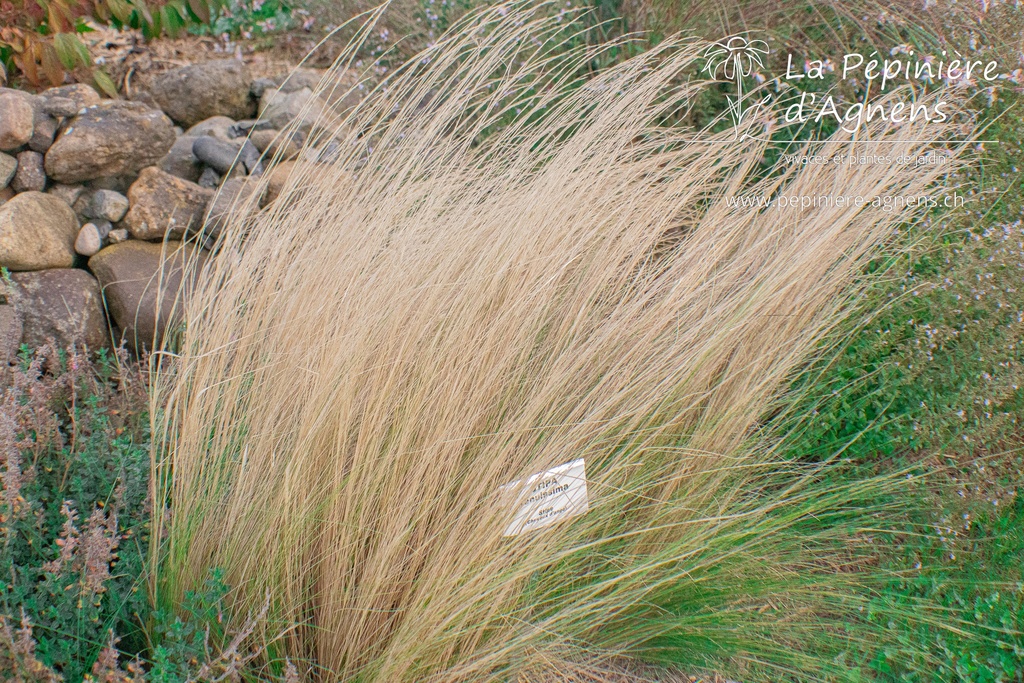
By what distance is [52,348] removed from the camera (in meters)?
2.41

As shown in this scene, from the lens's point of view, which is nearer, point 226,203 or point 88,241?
point 88,241

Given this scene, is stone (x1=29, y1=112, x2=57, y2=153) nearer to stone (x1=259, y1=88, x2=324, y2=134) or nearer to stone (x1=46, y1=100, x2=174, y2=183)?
stone (x1=46, y1=100, x2=174, y2=183)

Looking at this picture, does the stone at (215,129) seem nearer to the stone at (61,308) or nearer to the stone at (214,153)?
the stone at (214,153)

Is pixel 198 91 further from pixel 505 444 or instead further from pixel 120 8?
pixel 505 444

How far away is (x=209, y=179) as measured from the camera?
3436 mm

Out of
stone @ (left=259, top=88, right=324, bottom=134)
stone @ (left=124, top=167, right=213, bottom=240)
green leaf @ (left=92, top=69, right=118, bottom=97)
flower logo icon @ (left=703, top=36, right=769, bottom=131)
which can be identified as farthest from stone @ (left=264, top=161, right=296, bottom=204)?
flower logo icon @ (left=703, top=36, right=769, bottom=131)

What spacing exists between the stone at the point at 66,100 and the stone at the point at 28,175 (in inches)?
8.7

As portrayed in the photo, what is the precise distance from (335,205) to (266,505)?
1115mm

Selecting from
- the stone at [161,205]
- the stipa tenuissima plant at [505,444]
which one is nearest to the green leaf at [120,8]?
the stone at [161,205]

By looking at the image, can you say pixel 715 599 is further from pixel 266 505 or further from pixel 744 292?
pixel 266 505

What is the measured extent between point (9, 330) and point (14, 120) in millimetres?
1008

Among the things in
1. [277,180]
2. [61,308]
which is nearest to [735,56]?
[277,180]

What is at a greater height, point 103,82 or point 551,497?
point 103,82

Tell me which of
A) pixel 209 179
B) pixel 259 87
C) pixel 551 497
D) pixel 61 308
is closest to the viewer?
pixel 551 497
